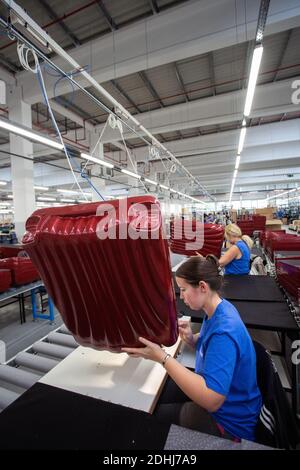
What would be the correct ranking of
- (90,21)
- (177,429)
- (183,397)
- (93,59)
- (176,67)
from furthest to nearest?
(176,67) → (93,59) → (90,21) → (183,397) → (177,429)

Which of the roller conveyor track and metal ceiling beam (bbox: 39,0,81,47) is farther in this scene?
metal ceiling beam (bbox: 39,0,81,47)

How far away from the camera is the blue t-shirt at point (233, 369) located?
0.84m

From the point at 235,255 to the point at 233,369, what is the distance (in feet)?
6.94

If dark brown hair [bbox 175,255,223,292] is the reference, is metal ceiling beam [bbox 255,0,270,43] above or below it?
above

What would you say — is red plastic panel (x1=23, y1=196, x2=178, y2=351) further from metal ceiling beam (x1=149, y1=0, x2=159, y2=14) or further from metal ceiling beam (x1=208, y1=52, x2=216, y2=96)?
metal ceiling beam (x1=208, y1=52, x2=216, y2=96)

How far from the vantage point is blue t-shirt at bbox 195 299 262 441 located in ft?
2.75

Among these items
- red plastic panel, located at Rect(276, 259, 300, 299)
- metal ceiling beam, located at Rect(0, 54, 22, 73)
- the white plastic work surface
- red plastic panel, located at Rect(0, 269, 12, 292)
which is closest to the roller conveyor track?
the white plastic work surface

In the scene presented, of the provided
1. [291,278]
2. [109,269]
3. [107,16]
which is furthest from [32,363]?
[107,16]

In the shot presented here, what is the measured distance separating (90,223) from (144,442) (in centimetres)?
69

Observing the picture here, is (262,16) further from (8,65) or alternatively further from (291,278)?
(8,65)

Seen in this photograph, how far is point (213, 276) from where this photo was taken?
1035 millimetres

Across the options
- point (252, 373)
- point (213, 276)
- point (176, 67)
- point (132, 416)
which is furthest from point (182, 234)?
point (176, 67)

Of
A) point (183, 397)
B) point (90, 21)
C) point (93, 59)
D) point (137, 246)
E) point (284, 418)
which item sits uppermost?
point (90, 21)
